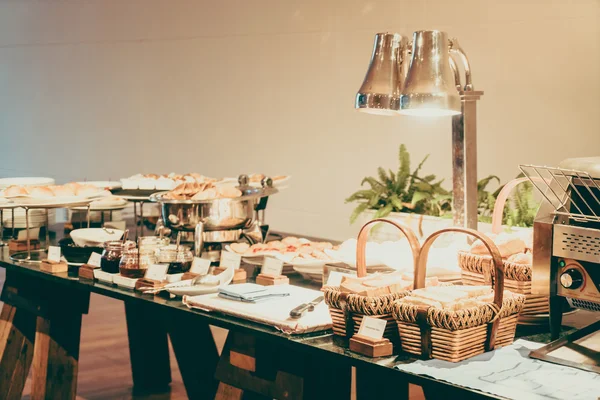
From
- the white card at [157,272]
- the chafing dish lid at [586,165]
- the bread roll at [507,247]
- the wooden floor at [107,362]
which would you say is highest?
the chafing dish lid at [586,165]

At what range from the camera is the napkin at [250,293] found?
2008mm

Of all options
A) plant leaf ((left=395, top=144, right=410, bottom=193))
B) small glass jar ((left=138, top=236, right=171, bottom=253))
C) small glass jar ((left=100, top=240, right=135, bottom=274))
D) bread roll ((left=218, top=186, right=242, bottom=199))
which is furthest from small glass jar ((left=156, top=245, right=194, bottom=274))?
plant leaf ((left=395, top=144, right=410, bottom=193))

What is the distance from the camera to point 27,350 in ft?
10.3

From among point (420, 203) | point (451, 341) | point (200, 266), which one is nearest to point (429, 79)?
point (451, 341)

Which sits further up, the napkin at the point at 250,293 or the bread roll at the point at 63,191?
the bread roll at the point at 63,191

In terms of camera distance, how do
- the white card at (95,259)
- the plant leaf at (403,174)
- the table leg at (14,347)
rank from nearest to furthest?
the white card at (95,259)
the table leg at (14,347)
the plant leaf at (403,174)

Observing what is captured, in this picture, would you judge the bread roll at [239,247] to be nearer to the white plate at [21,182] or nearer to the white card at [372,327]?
the white card at [372,327]

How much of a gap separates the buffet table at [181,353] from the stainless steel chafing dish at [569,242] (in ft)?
0.50

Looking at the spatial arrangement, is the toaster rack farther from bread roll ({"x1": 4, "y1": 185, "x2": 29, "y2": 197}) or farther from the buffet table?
bread roll ({"x1": 4, "y1": 185, "x2": 29, "y2": 197})

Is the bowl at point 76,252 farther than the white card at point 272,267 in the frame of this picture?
Yes

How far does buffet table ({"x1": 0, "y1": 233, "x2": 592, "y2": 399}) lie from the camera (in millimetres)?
1774

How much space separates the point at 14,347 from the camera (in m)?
3.12

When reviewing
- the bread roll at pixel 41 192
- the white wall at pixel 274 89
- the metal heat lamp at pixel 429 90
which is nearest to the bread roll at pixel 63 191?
the bread roll at pixel 41 192

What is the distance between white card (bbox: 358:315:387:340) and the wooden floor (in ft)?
3.89
